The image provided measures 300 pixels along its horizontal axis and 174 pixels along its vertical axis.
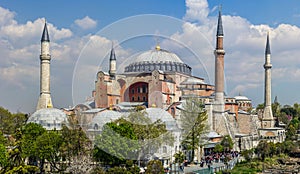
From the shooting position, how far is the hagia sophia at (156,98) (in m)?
18.9

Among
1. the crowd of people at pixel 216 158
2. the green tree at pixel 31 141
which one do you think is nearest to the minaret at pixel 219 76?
the crowd of people at pixel 216 158

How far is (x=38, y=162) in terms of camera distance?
1653 centimetres

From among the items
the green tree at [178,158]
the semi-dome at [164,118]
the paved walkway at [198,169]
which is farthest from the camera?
the semi-dome at [164,118]

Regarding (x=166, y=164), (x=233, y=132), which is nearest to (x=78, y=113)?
(x=166, y=164)

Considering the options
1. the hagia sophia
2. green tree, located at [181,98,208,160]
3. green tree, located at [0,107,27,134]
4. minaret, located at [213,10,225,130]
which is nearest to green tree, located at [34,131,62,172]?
the hagia sophia

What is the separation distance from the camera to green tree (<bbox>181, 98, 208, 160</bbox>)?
627 inches

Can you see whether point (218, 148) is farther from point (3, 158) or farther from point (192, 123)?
point (3, 158)

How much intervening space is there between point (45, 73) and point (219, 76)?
10.4 metres

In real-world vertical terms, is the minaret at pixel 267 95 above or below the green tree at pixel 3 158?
above

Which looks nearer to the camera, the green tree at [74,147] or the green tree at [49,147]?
the green tree at [74,147]

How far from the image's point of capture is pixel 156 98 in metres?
22.9

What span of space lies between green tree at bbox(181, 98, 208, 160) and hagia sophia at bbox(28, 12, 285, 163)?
0.52 m

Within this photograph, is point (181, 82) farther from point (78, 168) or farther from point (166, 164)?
point (78, 168)

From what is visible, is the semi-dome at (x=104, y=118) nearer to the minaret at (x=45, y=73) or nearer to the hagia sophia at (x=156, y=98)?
the hagia sophia at (x=156, y=98)
